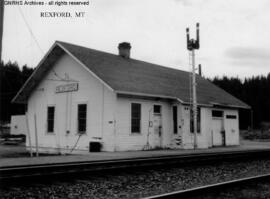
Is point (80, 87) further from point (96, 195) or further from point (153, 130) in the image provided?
point (96, 195)

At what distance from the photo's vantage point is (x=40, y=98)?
2192 cm

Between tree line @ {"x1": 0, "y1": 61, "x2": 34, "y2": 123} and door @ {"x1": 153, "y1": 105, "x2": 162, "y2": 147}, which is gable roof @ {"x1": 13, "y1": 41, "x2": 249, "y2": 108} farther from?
tree line @ {"x1": 0, "y1": 61, "x2": 34, "y2": 123}

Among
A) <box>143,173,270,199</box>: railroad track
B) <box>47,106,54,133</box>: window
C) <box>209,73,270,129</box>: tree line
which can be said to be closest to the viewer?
<box>143,173,270,199</box>: railroad track

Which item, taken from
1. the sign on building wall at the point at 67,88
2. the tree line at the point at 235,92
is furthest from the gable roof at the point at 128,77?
the tree line at the point at 235,92

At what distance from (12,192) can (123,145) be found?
11.2m

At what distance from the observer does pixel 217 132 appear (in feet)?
75.3

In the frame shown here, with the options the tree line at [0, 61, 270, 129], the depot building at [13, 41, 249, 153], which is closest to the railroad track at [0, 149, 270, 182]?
the depot building at [13, 41, 249, 153]

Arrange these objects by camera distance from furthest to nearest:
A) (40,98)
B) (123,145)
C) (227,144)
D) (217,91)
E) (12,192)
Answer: (217,91), (227,144), (40,98), (123,145), (12,192)

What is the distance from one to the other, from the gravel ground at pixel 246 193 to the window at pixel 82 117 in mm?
12437

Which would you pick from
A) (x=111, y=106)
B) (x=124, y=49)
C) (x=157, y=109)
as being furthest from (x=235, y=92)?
(x=111, y=106)

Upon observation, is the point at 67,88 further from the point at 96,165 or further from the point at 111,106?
the point at 96,165

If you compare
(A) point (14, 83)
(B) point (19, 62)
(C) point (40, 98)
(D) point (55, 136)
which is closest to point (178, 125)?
(D) point (55, 136)

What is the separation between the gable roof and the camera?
18.2m

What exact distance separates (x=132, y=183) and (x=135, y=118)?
10433 millimetres
